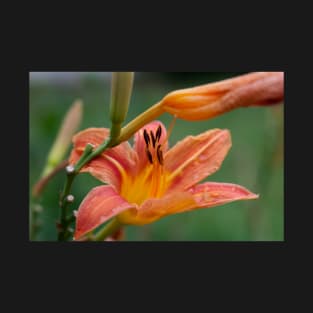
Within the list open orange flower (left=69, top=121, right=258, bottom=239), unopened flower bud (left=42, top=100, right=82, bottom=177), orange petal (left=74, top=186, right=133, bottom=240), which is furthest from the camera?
unopened flower bud (left=42, top=100, right=82, bottom=177)

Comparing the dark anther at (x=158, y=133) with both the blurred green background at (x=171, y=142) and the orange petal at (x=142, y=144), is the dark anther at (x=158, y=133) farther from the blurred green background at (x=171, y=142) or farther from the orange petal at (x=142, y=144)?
the blurred green background at (x=171, y=142)

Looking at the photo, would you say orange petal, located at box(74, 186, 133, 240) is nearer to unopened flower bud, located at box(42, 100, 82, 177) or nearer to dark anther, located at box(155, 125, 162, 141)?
dark anther, located at box(155, 125, 162, 141)

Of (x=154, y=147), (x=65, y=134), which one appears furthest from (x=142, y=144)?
(x=65, y=134)

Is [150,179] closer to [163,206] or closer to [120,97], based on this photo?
[163,206]

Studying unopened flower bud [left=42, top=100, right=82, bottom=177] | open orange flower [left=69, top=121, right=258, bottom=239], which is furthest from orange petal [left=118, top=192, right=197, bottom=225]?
unopened flower bud [left=42, top=100, right=82, bottom=177]

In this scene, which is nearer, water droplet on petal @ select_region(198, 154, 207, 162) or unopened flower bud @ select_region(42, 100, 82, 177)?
water droplet on petal @ select_region(198, 154, 207, 162)

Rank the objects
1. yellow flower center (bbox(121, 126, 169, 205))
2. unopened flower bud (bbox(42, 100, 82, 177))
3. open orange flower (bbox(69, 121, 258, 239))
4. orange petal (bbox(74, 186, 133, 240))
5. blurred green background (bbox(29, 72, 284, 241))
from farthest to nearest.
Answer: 1. blurred green background (bbox(29, 72, 284, 241))
2. unopened flower bud (bbox(42, 100, 82, 177))
3. yellow flower center (bbox(121, 126, 169, 205))
4. open orange flower (bbox(69, 121, 258, 239))
5. orange petal (bbox(74, 186, 133, 240))

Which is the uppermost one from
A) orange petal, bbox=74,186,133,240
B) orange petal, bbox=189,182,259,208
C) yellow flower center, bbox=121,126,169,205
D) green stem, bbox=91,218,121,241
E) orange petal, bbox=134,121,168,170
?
orange petal, bbox=134,121,168,170
